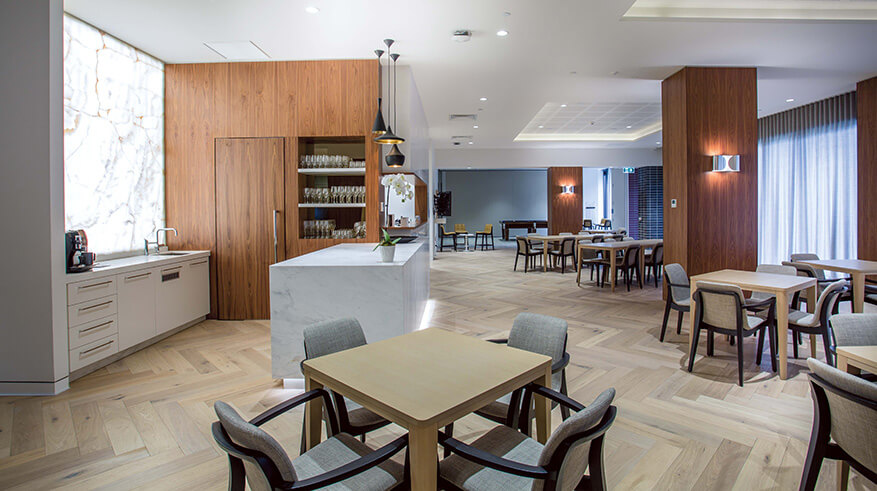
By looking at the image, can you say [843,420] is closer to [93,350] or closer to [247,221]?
[93,350]

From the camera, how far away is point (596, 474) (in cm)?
149

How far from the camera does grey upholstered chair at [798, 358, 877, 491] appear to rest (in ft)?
5.13

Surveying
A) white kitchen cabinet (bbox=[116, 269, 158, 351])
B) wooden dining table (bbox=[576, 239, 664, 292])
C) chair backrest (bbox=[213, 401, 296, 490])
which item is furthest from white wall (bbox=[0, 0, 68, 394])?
wooden dining table (bbox=[576, 239, 664, 292])

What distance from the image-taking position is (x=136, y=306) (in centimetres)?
437

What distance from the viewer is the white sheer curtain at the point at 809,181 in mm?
7660

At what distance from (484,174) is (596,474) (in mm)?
20060

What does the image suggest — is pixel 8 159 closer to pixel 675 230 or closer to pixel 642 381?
pixel 642 381

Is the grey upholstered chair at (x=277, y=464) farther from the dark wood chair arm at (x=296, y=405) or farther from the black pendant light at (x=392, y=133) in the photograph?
the black pendant light at (x=392, y=133)

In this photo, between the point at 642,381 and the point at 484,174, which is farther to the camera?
the point at 484,174

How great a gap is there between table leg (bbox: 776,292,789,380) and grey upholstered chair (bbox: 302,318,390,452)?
3.40 meters

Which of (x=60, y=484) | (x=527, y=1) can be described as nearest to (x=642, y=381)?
(x=527, y=1)

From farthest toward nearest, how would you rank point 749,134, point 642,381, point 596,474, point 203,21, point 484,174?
1. point 484,174
2. point 749,134
3. point 203,21
4. point 642,381
5. point 596,474

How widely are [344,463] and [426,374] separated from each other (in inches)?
18.1

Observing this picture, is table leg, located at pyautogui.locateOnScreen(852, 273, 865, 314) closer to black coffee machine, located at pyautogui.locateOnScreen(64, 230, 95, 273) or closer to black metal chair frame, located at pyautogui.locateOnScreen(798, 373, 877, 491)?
black metal chair frame, located at pyautogui.locateOnScreen(798, 373, 877, 491)
